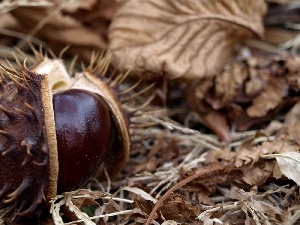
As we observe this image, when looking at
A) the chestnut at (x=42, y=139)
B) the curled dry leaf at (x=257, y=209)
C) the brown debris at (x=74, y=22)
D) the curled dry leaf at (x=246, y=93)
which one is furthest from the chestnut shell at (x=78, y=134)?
the brown debris at (x=74, y=22)

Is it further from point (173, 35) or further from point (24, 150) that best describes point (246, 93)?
point (24, 150)

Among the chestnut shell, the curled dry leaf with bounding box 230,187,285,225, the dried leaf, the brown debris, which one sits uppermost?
the brown debris

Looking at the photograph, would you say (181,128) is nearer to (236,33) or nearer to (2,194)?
(236,33)

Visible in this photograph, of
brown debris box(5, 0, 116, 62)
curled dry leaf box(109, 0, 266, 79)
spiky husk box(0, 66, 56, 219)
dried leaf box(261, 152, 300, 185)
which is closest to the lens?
spiky husk box(0, 66, 56, 219)

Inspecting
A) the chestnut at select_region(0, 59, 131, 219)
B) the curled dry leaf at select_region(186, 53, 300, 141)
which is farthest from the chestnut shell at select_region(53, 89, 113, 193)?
the curled dry leaf at select_region(186, 53, 300, 141)

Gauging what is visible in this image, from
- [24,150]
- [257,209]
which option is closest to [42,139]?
[24,150]

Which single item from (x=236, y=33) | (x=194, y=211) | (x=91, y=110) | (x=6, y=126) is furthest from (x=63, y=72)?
(x=236, y=33)

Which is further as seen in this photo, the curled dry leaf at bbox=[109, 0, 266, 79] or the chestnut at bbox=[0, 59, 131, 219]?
the curled dry leaf at bbox=[109, 0, 266, 79]

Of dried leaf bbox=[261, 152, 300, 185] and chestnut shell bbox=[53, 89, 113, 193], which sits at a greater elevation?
chestnut shell bbox=[53, 89, 113, 193]

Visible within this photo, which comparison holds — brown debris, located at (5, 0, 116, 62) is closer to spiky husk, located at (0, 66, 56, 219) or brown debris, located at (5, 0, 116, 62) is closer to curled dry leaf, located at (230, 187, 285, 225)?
spiky husk, located at (0, 66, 56, 219)
